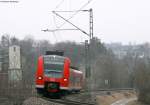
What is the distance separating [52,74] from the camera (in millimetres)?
32688

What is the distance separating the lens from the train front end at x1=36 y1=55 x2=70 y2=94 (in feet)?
106

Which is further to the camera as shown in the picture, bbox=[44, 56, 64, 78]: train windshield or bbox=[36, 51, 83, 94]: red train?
bbox=[44, 56, 64, 78]: train windshield

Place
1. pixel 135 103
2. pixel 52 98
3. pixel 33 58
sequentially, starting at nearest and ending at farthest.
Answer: pixel 52 98
pixel 135 103
pixel 33 58

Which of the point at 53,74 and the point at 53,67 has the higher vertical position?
the point at 53,67

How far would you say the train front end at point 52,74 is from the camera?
106 ft

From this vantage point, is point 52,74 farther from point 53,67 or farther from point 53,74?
point 53,67

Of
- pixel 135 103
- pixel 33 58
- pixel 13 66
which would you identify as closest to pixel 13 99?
pixel 13 66

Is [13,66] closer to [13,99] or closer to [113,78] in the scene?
[13,99]

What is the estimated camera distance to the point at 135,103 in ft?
207

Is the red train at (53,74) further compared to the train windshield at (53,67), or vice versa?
the train windshield at (53,67)

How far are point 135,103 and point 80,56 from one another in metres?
25.7

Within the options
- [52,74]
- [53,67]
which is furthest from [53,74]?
[53,67]

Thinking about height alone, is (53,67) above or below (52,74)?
above

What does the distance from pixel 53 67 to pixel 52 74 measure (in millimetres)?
437
